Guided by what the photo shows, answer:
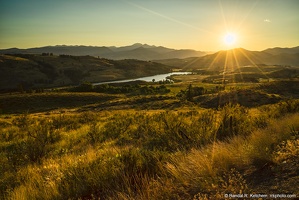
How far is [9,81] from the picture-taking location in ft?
Answer: 461

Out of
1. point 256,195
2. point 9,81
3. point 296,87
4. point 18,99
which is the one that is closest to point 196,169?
point 256,195

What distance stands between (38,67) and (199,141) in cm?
17578

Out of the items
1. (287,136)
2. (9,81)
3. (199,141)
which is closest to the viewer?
(287,136)

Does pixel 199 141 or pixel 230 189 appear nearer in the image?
pixel 230 189

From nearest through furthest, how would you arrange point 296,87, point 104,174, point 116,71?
1. point 104,174
2. point 296,87
3. point 116,71

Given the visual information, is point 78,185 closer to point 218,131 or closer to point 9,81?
point 218,131

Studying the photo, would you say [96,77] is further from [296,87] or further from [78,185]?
[78,185]

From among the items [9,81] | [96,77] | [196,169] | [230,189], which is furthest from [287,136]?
[96,77]

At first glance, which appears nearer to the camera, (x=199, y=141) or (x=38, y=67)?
(x=199, y=141)

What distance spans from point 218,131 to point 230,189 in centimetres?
548

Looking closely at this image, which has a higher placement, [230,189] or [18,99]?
[230,189]

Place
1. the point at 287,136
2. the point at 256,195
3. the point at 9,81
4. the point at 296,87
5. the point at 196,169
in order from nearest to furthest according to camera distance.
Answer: the point at 256,195 < the point at 196,169 < the point at 287,136 < the point at 296,87 < the point at 9,81

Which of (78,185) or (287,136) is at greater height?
(287,136)

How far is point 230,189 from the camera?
368cm
